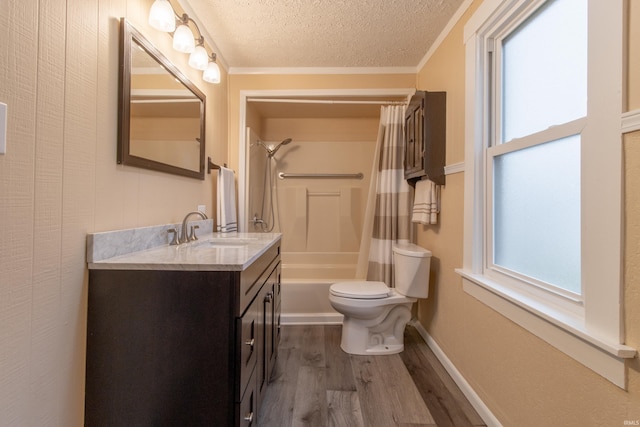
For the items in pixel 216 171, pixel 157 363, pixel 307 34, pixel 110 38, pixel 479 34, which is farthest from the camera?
pixel 216 171

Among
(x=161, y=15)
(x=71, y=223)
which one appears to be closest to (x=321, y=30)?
(x=161, y=15)

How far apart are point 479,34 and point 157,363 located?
6.70ft

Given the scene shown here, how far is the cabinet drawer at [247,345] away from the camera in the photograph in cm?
101

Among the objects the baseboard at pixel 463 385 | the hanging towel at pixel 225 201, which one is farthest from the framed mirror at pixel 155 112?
the baseboard at pixel 463 385

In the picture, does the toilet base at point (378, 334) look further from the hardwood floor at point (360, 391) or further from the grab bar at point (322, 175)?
the grab bar at point (322, 175)

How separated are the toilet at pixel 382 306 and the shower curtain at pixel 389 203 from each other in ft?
0.81

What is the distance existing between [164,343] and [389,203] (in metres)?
1.86

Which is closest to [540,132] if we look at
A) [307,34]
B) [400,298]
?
[400,298]

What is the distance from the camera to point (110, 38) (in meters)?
1.13

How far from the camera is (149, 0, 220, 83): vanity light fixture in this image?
51.8 inches

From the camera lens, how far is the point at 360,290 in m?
2.06

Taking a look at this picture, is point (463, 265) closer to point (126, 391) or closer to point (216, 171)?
point (126, 391)

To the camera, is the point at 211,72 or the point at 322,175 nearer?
the point at 211,72

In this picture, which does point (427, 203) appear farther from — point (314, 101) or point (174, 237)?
point (174, 237)
